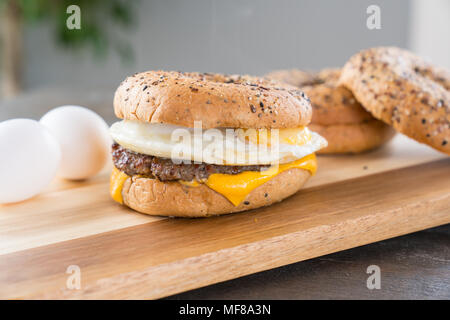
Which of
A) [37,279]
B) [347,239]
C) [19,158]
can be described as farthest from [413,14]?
[37,279]

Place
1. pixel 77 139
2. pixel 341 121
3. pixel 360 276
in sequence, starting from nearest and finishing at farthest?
pixel 360 276, pixel 77 139, pixel 341 121

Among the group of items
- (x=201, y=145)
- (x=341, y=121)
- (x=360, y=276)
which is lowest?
(x=360, y=276)

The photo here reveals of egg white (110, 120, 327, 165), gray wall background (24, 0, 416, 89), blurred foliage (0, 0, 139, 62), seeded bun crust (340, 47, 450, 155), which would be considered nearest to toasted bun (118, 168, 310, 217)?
egg white (110, 120, 327, 165)

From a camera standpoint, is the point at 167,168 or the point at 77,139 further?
the point at 77,139

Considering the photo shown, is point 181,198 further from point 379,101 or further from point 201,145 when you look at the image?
point 379,101

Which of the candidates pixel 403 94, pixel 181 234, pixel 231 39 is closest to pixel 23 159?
pixel 181 234

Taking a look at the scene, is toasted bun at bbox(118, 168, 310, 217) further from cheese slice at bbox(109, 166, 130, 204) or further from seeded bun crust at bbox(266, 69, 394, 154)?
seeded bun crust at bbox(266, 69, 394, 154)

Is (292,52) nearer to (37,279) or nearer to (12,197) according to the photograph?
(12,197)
